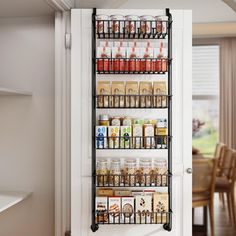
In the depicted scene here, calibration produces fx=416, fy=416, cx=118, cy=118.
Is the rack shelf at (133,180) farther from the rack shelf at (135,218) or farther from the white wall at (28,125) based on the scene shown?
the white wall at (28,125)

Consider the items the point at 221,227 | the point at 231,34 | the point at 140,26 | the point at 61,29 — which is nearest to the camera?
the point at 140,26

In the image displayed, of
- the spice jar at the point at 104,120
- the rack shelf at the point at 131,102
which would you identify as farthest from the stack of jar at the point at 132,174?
the rack shelf at the point at 131,102

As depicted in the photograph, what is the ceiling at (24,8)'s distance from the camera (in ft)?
8.63

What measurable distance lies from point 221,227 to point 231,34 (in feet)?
10.1

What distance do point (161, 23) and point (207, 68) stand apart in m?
4.30

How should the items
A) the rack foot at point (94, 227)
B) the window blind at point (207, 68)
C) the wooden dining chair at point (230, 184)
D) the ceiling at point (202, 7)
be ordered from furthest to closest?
the window blind at point (207, 68), the wooden dining chair at point (230, 184), the ceiling at point (202, 7), the rack foot at point (94, 227)

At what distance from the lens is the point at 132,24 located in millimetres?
2609

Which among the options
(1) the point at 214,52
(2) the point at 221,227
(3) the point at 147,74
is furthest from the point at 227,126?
(3) the point at 147,74

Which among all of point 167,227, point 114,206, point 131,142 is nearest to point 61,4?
point 131,142

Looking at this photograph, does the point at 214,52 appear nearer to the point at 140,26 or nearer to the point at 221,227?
the point at 221,227

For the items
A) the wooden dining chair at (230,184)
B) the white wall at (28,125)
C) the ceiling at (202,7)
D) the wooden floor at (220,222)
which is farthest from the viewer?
the wooden dining chair at (230,184)

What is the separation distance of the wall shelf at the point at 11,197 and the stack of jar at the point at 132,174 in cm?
54

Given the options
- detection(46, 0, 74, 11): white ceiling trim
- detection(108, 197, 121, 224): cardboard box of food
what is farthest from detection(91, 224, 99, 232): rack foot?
detection(46, 0, 74, 11): white ceiling trim

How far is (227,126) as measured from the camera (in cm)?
659
